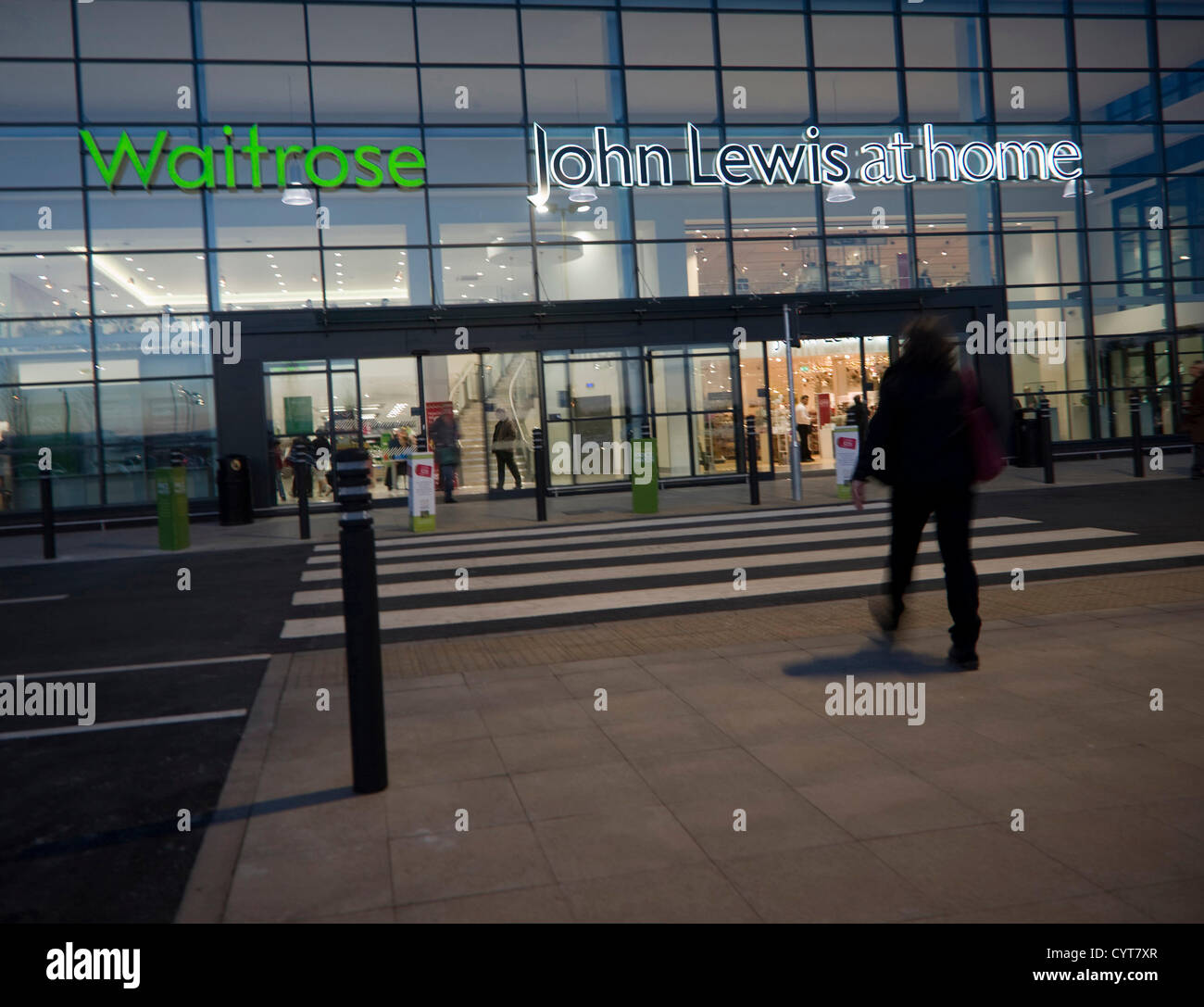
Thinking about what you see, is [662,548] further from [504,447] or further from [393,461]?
[393,461]

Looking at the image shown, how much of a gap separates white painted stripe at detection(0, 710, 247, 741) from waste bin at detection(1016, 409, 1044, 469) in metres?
18.6

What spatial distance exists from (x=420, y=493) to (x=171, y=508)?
3.44 metres

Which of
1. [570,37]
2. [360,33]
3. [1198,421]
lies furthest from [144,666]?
[570,37]

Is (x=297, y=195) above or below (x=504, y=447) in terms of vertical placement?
above

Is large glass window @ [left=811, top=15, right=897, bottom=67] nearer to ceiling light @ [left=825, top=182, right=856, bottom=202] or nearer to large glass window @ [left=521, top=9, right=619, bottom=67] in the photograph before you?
ceiling light @ [left=825, top=182, right=856, bottom=202]

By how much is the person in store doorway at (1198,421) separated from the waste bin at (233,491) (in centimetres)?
1562

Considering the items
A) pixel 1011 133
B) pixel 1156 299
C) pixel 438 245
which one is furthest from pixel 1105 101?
pixel 438 245

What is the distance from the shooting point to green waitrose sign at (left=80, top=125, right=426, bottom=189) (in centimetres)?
2039

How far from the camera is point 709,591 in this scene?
870cm

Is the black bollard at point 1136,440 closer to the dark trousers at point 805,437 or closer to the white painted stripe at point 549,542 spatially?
the white painted stripe at point 549,542

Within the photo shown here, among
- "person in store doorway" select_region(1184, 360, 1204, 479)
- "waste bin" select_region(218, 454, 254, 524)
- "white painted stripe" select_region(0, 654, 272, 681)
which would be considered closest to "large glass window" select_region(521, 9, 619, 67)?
"waste bin" select_region(218, 454, 254, 524)

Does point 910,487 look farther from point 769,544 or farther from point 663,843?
point 769,544
